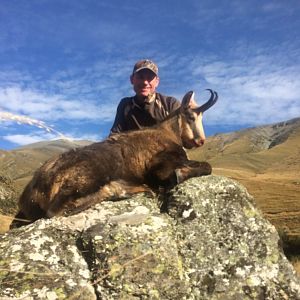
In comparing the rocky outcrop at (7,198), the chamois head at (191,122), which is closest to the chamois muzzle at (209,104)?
the chamois head at (191,122)

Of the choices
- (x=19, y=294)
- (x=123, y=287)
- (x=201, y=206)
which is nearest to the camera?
(x=19, y=294)

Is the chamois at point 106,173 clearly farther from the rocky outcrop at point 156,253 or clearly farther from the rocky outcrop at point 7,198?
the rocky outcrop at point 7,198

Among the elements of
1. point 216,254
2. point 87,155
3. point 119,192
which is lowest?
point 216,254

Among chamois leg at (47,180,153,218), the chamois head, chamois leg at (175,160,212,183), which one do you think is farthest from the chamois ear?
chamois leg at (47,180,153,218)

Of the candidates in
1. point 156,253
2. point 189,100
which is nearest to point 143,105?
point 189,100

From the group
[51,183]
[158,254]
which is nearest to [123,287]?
[158,254]

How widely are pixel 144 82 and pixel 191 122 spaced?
1291 millimetres

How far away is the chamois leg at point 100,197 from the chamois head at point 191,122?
7.86ft

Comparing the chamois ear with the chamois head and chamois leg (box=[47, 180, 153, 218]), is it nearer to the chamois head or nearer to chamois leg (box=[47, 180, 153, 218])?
the chamois head

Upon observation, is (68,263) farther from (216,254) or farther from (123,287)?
(216,254)

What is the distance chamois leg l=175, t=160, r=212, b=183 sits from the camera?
709cm

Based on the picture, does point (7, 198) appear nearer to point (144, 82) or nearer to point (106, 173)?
point (144, 82)

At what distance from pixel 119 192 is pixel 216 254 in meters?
1.91

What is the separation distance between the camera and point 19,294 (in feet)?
15.6
